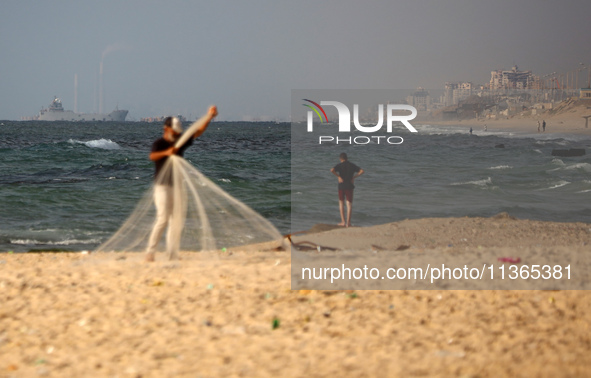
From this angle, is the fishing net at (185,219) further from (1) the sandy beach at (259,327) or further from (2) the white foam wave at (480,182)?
(2) the white foam wave at (480,182)

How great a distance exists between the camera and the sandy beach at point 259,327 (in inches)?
155

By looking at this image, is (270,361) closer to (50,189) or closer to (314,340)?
(314,340)

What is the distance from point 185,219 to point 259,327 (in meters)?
4.28

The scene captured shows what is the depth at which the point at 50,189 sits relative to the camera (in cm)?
1833

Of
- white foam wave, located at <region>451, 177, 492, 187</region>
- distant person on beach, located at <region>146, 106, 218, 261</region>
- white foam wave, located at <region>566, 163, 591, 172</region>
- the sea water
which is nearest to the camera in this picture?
distant person on beach, located at <region>146, 106, 218, 261</region>

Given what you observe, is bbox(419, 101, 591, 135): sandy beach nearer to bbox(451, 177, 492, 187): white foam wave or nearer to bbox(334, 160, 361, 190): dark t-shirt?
bbox(451, 177, 492, 187): white foam wave

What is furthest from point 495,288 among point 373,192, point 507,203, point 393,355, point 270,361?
point 373,192

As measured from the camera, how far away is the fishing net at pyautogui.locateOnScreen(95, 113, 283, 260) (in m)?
6.45

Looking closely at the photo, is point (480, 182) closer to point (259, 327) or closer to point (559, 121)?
point (259, 327)

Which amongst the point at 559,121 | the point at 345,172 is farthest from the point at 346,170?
the point at 559,121

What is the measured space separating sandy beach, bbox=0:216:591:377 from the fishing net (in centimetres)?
49

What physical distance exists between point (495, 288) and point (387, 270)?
3.72ft

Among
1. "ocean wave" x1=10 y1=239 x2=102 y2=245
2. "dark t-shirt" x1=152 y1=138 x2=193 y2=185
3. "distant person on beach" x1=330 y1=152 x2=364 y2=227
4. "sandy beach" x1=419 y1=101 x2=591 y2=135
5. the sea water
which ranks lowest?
"ocean wave" x1=10 y1=239 x2=102 y2=245

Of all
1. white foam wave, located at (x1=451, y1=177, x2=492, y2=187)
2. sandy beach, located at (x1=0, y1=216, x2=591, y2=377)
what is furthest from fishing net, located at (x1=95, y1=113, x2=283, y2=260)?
white foam wave, located at (x1=451, y1=177, x2=492, y2=187)
